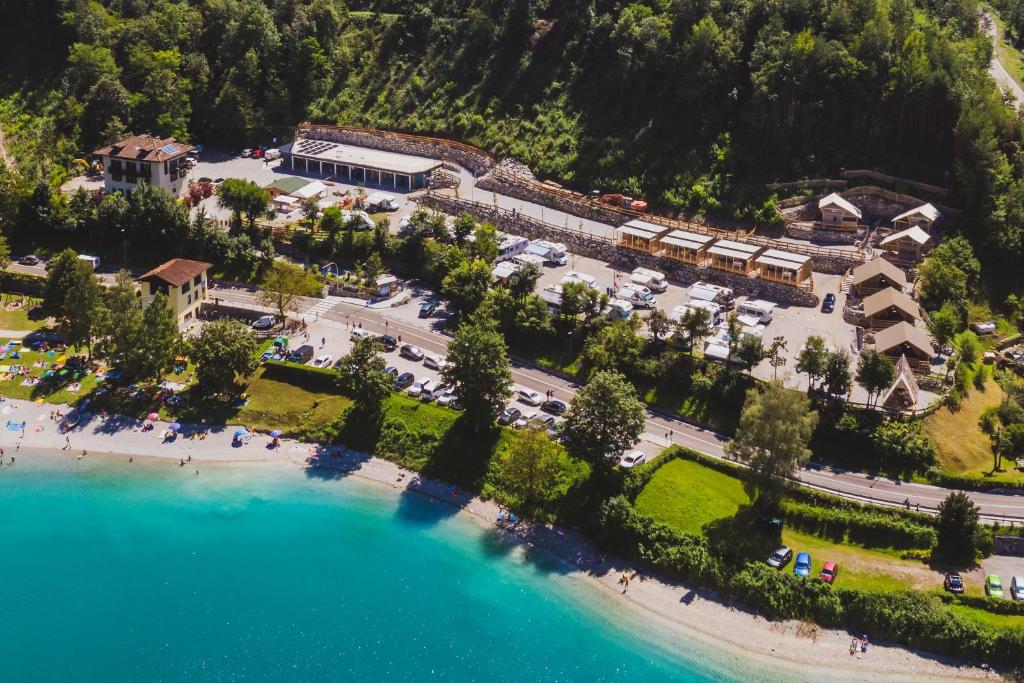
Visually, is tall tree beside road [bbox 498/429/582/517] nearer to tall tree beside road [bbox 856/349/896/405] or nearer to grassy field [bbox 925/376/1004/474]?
tall tree beside road [bbox 856/349/896/405]

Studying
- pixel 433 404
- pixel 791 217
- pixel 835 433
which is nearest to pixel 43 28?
pixel 433 404

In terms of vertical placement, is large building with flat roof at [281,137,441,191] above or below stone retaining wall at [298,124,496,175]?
below

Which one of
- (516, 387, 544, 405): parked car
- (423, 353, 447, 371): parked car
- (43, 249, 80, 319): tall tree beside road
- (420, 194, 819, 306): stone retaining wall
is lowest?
(516, 387, 544, 405): parked car

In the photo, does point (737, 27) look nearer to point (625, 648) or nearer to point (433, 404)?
point (433, 404)

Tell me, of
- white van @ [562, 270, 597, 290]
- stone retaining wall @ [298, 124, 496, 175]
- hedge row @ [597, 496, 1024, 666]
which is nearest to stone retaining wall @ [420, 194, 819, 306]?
white van @ [562, 270, 597, 290]

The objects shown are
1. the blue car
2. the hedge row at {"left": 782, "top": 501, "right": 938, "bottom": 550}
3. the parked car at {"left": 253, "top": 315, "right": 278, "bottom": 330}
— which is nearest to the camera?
the blue car

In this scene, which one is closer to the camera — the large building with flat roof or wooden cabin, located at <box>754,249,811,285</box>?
wooden cabin, located at <box>754,249,811,285</box>

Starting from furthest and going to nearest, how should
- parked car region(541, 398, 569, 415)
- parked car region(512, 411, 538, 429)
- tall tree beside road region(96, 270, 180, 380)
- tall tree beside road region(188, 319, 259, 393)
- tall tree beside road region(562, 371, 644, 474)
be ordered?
tall tree beside road region(96, 270, 180, 380)
tall tree beside road region(188, 319, 259, 393)
parked car region(541, 398, 569, 415)
parked car region(512, 411, 538, 429)
tall tree beside road region(562, 371, 644, 474)
